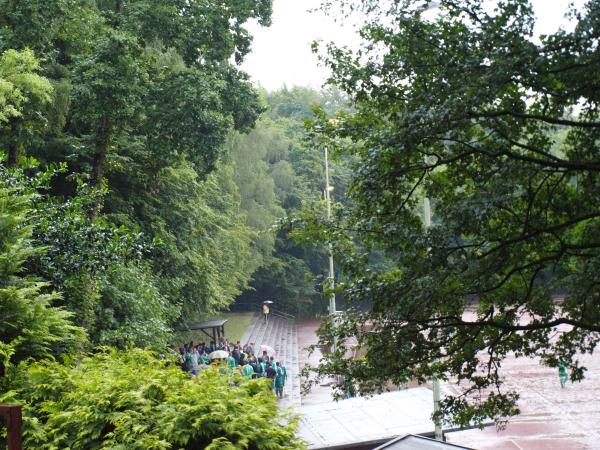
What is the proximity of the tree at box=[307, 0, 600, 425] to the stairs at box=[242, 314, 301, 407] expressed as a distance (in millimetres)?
15650

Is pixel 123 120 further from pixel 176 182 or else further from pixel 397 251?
pixel 397 251

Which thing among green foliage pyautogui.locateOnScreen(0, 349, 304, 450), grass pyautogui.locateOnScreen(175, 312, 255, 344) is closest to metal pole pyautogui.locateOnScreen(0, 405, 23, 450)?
green foliage pyautogui.locateOnScreen(0, 349, 304, 450)

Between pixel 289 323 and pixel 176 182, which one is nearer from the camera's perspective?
pixel 176 182

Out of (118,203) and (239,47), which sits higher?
(239,47)

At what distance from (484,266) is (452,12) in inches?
128

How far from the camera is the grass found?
37.1 meters

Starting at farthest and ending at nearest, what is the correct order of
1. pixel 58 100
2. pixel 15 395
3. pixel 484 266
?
pixel 58 100 < pixel 484 266 < pixel 15 395

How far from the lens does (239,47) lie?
21125 millimetres

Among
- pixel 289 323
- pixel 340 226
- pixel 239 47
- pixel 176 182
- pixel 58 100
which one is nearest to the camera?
pixel 340 226

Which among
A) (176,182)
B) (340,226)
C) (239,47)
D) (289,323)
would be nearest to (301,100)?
(289,323)

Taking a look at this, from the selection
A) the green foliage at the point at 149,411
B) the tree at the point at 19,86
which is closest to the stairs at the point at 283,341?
the tree at the point at 19,86

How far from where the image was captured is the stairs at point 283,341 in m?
28.3

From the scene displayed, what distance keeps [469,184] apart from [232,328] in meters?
34.8

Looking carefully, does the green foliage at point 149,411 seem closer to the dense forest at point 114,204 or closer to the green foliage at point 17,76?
the dense forest at point 114,204
